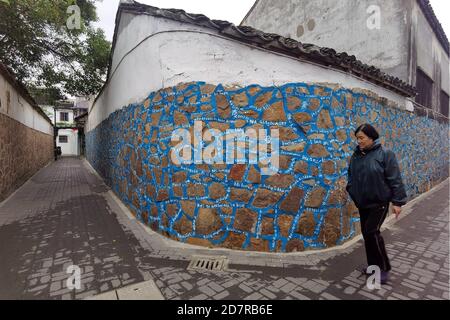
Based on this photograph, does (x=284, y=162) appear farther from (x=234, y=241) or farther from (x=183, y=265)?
(x=183, y=265)

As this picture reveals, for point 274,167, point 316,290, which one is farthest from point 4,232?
point 316,290

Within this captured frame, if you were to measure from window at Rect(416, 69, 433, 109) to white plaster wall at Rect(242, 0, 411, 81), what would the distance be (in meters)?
1.59

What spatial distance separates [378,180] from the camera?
283cm

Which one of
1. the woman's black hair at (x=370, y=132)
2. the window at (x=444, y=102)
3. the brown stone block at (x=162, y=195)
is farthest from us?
the window at (x=444, y=102)

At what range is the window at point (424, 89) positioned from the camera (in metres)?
8.22

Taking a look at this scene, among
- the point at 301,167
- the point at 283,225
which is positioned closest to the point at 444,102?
the point at 301,167

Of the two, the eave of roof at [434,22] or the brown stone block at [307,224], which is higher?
the eave of roof at [434,22]

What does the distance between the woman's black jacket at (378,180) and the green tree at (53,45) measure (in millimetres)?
8989

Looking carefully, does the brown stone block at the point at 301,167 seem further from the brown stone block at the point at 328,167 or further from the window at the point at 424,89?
the window at the point at 424,89

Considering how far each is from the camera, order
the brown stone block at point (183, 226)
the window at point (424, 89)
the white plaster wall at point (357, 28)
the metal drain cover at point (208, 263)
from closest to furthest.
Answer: the metal drain cover at point (208, 263)
the brown stone block at point (183, 226)
the white plaster wall at point (357, 28)
the window at point (424, 89)

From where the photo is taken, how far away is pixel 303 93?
3.73 metres

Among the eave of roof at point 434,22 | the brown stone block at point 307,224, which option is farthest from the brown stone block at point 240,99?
the eave of roof at point 434,22

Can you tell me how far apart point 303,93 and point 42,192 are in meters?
8.34
